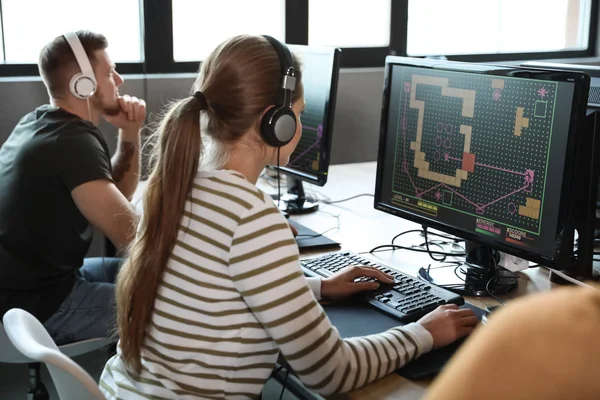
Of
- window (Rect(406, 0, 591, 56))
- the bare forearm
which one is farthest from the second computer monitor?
window (Rect(406, 0, 591, 56))

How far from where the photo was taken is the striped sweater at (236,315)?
118cm

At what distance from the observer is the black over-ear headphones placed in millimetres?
1331

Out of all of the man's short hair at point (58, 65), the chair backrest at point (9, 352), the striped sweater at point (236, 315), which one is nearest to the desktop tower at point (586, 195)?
the striped sweater at point (236, 315)

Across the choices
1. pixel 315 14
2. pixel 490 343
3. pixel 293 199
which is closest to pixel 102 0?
pixel 315 14

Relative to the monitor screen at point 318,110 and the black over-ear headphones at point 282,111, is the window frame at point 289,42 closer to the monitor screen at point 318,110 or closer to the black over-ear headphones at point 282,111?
the monitor screen at point 318,110

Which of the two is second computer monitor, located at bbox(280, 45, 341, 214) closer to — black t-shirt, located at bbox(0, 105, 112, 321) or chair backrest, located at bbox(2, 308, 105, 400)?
black t-shirt, located at bbox(0, 105, 112, 321)

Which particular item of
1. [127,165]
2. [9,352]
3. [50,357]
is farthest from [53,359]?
[127,165]

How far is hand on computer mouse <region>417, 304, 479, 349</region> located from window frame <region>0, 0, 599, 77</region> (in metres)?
2.08

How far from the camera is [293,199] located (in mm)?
2387

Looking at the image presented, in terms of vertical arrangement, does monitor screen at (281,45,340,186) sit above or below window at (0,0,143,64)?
below

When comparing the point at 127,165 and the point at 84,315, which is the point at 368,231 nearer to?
the point at 84,315

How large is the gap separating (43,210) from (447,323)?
114 centimetres

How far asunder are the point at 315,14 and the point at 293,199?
1.45 meters

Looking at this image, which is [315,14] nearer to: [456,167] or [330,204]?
[330,204]
